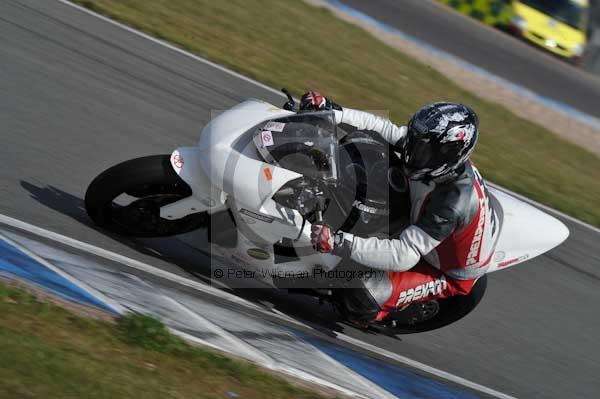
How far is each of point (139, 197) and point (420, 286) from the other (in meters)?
1.92

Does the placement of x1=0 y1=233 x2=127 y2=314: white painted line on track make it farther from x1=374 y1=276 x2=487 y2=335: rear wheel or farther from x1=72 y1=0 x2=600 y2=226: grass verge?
x1=72 y1=0 x2=600 y2=226: grass verge

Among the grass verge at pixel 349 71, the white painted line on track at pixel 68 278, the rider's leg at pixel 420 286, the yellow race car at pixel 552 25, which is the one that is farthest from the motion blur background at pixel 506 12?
the white painted line on track at pixel 68 278

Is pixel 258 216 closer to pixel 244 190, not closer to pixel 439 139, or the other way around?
pixel 244 190

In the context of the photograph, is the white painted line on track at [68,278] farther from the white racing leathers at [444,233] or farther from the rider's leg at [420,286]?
the rider's leg at [420,286]

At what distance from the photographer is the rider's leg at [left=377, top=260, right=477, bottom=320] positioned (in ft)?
17.4

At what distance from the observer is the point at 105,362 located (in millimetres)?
3752

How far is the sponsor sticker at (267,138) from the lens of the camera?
15.5 ft

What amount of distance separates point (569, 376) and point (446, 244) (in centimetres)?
169

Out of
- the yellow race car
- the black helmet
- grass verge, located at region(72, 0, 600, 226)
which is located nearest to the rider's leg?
the black helmet

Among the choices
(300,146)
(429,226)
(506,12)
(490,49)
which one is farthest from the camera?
(506,12)

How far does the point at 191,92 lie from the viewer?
8.46m

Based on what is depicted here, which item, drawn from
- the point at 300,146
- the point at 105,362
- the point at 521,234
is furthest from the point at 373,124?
the point at 105,362

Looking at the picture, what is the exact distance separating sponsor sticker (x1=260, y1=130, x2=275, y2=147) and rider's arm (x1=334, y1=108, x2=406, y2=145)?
905 millimetres

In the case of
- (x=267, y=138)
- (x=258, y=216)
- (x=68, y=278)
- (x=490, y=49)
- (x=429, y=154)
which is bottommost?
(x=68, y=278)
